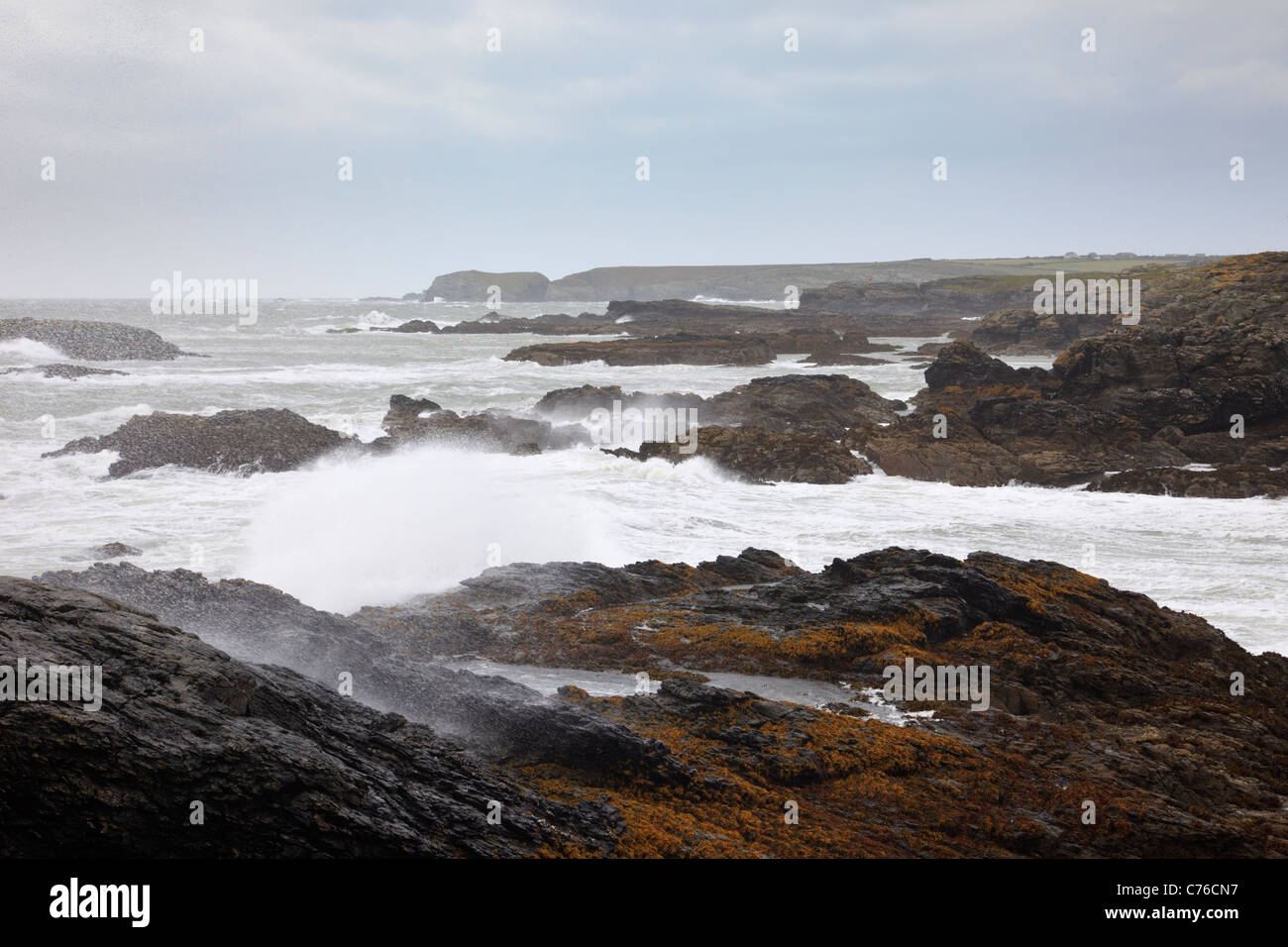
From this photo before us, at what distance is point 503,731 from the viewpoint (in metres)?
7.41

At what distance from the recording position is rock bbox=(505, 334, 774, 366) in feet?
188

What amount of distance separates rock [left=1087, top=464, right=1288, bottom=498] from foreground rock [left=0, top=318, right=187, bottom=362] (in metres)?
51.3

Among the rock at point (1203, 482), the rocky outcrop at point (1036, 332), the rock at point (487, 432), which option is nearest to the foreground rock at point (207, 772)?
the rock at point (1203, 482)

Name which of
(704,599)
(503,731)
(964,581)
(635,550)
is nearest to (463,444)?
(635,550)

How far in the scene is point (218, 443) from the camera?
Answer: 2545cm

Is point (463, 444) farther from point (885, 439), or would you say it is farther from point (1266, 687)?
point (1266, 687)

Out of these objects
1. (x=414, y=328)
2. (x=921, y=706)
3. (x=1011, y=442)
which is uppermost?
(x=414, y=328)

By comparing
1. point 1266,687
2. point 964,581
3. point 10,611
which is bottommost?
point 1266,687

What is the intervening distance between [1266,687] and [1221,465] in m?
17.5

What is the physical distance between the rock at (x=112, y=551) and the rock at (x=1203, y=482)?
22.5m

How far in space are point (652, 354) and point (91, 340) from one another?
35.9m
